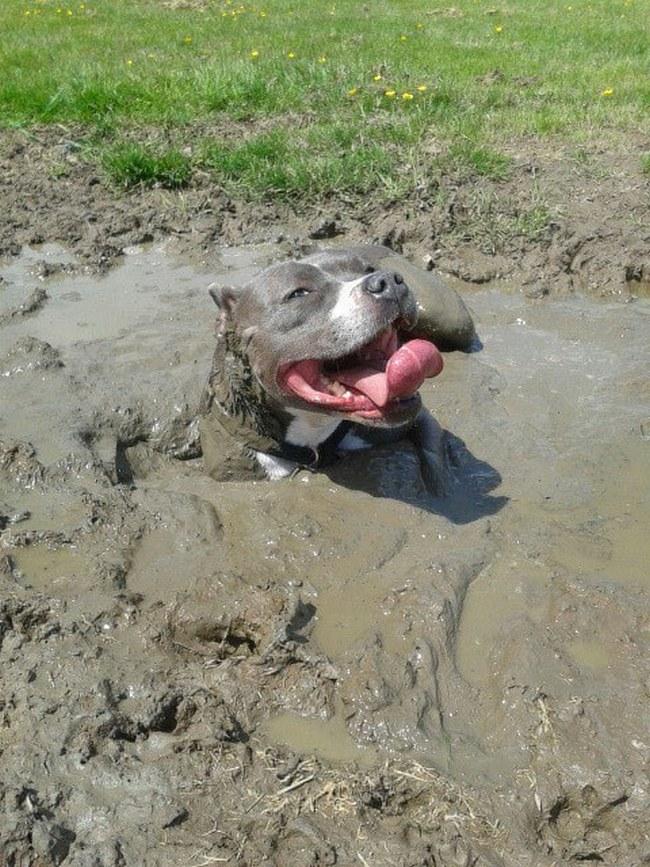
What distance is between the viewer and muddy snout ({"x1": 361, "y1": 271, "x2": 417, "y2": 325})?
4461 mm

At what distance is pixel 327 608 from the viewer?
13.6ft

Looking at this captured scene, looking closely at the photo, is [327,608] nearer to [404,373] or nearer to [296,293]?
[404,373]

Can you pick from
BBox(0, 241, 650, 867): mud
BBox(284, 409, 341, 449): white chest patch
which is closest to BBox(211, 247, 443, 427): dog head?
BBox(284, 409, 341, 449): white chest patch

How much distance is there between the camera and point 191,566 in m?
4.45

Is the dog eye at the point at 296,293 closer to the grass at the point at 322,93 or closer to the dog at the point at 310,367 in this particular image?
the dog at the point at 310,367

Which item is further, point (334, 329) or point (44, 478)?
point (44, 478)

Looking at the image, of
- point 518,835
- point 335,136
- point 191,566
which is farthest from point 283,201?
point 518,835

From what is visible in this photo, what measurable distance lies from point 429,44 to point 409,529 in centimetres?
1103

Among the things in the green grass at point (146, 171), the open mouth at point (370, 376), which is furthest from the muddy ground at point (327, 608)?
the green grass at point (146, 171)

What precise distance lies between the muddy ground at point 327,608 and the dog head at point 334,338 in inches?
21.9

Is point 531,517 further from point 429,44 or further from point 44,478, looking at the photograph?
point 429,44

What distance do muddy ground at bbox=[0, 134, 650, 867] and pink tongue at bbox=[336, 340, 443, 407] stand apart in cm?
62

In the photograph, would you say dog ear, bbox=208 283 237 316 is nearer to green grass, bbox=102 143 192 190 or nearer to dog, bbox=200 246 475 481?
dog, bbox=200 246 475 481

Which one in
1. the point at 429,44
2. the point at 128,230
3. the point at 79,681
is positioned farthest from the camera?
the point at 429,44
